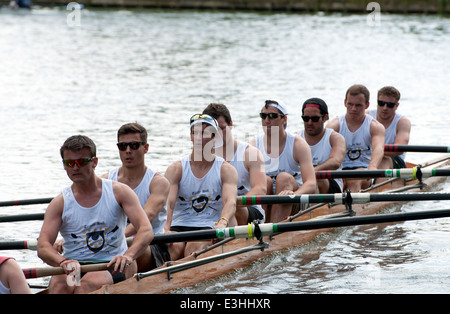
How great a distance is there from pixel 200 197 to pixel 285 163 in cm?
168

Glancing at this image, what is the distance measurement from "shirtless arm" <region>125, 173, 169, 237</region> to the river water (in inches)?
37.5

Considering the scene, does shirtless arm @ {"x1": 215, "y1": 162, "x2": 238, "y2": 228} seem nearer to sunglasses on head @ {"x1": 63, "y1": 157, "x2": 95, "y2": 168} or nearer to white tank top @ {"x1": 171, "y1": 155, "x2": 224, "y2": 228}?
white tank top @ {"x1": 171, "y1": 155, "x2": 224, "y2": 228}

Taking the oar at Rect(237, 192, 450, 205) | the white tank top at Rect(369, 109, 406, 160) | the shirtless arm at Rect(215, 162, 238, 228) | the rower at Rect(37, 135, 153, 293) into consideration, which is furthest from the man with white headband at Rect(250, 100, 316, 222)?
the white tank top at Rect(369, 109, 406, 160)

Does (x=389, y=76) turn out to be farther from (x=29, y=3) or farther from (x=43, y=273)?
(x=29, y=3)

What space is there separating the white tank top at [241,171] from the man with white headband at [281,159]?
360 mm

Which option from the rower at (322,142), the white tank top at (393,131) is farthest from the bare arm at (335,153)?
the white tank top at (393,131)

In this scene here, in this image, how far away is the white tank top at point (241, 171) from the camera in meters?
8.42

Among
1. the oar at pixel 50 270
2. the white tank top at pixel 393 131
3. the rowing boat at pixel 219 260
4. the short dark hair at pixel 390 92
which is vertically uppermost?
the short dark hair at pixel 390 92

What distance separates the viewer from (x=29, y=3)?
4891cm

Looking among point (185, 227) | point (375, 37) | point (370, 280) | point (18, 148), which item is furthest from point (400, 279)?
point (375, 37)

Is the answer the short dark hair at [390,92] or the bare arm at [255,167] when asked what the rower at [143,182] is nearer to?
the bare arm at [255,167]

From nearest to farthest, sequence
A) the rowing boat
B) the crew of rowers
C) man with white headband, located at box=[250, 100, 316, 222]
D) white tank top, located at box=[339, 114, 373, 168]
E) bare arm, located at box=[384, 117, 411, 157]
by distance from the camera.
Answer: the crew of rowers, the rowing boat, man with white headband, located at box=[250, 100, 316, 222], white tank top, located at box=[339, 114, 373, 168], bare arm, located at box=[384, 117, 411, 157]

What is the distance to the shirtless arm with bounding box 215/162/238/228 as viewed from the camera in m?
7.41

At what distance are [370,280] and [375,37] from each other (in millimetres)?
30045
